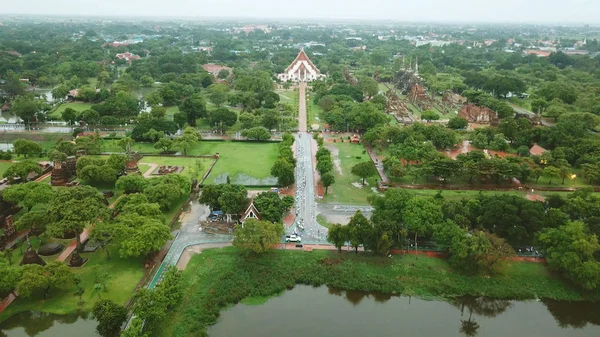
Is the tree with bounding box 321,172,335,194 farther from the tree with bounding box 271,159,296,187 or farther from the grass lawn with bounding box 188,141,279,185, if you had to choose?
the grass lawn with bounding box 188,141,279,185

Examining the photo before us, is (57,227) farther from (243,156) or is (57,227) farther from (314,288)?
(243,156)

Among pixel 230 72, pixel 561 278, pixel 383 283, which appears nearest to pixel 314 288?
pixel 383 283

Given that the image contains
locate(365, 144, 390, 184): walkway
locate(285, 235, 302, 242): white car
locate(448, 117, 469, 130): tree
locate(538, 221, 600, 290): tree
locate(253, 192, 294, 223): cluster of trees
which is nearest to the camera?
locate(538, 221, 600, 290): tree

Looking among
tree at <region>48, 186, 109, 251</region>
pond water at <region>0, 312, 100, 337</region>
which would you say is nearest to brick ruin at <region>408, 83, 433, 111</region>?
tree at <region>48, 186, 109, 251</region>

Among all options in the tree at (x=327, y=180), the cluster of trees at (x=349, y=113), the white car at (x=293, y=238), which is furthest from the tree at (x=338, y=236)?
the cluster of trees at (x=349, y=113)

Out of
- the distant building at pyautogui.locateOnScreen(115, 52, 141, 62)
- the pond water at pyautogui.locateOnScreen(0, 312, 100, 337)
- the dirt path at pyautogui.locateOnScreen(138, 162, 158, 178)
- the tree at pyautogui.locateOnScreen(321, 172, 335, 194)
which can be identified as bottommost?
the pond water at pyautogui.locateOnScreen(0, 312, 100, 337)

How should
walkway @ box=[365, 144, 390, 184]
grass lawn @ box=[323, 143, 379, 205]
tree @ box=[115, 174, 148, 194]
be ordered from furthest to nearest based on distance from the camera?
walkway @ box=[365, 144, 390, 184], grass lawn @ box=[323, 143, 379, 205], tree @ box=[115, 174, 148, 194]
